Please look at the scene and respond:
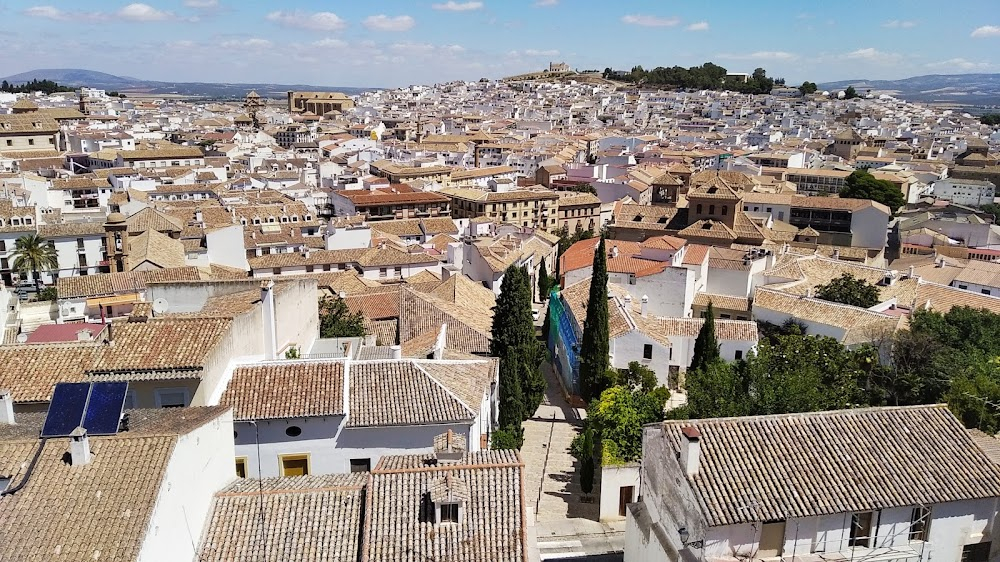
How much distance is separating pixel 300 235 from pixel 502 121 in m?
101

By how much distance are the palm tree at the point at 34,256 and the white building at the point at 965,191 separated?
267ft

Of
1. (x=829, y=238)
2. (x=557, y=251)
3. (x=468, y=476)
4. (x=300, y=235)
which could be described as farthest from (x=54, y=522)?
(x=829, y=238)

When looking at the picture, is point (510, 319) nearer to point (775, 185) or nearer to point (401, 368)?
point (401, 368)

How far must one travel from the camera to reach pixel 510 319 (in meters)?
25.9

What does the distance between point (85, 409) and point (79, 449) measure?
2.83 ft

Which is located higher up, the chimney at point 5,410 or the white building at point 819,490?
the chimney at point 5,410

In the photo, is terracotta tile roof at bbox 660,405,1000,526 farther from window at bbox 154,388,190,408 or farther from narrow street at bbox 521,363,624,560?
window at bbox 154,388,190,408

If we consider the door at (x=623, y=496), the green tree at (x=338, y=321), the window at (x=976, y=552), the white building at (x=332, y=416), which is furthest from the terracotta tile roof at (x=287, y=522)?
the green tree at (x=338, y=321)

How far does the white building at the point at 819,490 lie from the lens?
12.8 meters

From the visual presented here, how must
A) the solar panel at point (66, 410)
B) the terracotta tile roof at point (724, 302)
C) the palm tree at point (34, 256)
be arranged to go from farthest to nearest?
the terracotta tile roof at point (724, 302) → the palm tree at point (34, 256) → the solar panel at point (66, 410)

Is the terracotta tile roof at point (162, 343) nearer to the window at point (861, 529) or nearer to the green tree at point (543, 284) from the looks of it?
the window at point (861, 529)

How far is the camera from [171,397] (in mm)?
14820

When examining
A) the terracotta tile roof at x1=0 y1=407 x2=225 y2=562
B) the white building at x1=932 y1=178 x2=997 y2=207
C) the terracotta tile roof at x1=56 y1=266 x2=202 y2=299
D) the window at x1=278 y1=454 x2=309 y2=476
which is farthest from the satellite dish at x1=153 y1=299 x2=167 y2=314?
the white building at x1=932 y1=178 x2=997 y2=207

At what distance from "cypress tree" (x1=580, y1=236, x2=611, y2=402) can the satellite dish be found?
14.7 meters
